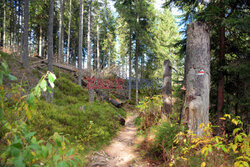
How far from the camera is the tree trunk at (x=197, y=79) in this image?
3.56 m

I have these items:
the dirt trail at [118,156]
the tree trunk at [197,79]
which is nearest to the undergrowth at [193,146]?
the tree trunk at [197,79]

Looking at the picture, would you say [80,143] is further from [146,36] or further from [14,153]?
[146,36]

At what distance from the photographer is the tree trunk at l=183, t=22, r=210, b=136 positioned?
356cm

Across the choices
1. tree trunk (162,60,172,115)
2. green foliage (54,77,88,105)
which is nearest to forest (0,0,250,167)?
tree trunk (162,60,172,115)

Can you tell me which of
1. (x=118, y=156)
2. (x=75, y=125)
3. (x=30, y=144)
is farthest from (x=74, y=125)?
(x=30, y=144)

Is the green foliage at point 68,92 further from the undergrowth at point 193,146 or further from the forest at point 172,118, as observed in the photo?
the undergrowth at point 193,146

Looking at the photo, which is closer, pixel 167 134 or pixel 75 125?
pixel 167 134

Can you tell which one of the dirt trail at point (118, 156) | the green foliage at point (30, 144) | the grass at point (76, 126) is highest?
the green foliage at point (30, 144)

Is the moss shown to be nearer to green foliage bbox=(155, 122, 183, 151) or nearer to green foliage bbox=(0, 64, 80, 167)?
green foliage bbox=(155, 122, 183, 151)

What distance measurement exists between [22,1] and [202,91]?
25017 mm

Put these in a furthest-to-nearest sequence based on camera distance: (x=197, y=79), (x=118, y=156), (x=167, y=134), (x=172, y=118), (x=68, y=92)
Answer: (x=68, y=92)
(x=172, y=118)
(x=118, y=156)
(x=167, y=134)
(x=197, y=79)

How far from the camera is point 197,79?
3.66 meters

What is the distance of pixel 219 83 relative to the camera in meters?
5.34

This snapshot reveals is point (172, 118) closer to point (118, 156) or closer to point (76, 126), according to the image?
point (118, 156)
